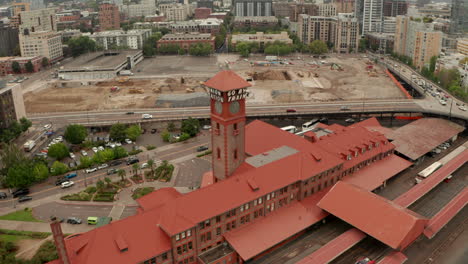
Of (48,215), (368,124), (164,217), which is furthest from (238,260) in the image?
(368,124)

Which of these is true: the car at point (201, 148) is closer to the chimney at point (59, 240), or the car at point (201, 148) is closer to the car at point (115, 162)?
the car at point (115, 162)

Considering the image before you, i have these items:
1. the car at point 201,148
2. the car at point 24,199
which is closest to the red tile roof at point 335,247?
the car at point 201,148

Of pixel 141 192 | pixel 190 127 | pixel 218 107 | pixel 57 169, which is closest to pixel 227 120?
pixel 218 107

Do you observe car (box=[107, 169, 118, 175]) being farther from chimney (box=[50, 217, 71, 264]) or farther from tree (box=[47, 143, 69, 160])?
chimney (box=[50, 217, 71, 264])

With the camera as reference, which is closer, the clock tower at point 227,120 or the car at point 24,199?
the clock tower at point 227,120

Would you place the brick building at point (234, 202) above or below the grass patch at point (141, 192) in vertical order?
above

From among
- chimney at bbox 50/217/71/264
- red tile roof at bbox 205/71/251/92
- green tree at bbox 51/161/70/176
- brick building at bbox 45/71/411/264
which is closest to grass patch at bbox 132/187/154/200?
brick building at bbox 45/71/411/264

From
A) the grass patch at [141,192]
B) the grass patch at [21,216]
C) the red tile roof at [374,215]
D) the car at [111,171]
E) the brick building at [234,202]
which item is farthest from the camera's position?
the car at [111,171]
